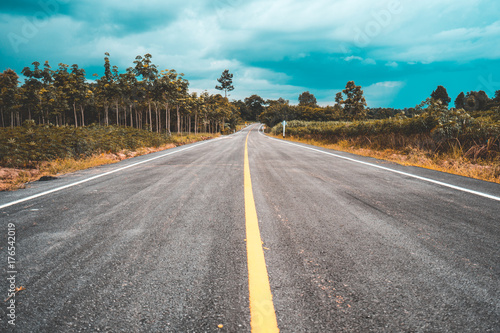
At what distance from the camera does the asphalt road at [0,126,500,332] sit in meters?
1.19

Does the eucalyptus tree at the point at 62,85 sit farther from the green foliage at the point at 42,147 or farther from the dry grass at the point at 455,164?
the dry grass at the point at 455,164

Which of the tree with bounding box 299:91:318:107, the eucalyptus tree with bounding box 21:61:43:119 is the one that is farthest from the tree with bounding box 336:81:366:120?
the tree with bounding box 299:91:318:107

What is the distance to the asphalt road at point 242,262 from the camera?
46.9 inches

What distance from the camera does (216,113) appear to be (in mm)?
57219

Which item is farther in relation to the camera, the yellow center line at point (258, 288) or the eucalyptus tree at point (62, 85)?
the eucalyptus tree at point (62, 85)

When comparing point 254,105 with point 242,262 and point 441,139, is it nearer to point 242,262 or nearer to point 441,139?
point 441,139

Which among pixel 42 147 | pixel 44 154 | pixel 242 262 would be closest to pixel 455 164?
pixel 242 262

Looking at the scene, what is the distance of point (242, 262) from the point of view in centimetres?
167

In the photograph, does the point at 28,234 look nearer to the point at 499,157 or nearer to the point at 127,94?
the point at 499,157

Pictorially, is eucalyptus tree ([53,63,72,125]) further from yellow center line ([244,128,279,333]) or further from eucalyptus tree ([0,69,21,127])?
yellow center line ([244,128,279,333])

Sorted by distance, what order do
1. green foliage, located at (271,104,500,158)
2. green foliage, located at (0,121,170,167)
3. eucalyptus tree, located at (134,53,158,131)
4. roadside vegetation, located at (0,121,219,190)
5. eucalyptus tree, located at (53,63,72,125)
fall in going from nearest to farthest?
roadside vegetation, located at (0,121,219,190), green foliage, located at (0,121,170,167), green foliage, located at (271,104,500,158), eucalyptus tree, located at (134,53,158,131), eucalyptus tree, located at (53,63,72,125)

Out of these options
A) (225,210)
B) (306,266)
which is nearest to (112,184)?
(225,210)

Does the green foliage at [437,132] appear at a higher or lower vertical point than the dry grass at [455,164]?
higher

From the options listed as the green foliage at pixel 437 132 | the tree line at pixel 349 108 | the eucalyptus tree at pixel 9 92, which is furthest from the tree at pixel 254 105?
the green foliage at pixel 437 132
